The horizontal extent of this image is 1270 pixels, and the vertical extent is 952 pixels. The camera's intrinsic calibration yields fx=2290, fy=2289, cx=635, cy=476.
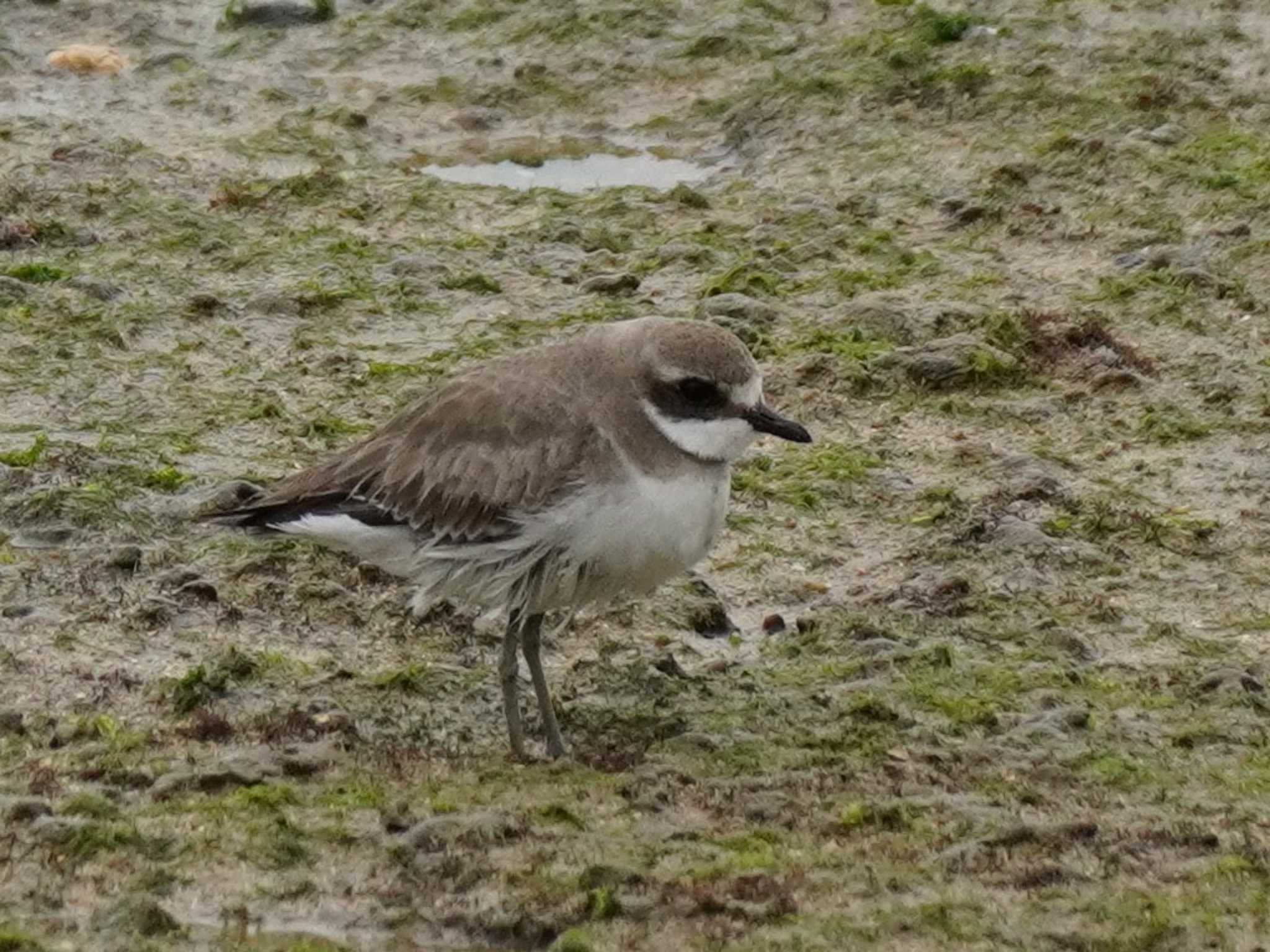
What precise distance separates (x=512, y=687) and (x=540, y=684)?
90 millimetres

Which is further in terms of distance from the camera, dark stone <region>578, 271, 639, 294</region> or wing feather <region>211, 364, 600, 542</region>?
dark stone <region>578, 271, 639, 294</region>

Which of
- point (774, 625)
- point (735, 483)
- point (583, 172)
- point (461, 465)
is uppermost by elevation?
point (461, 465)

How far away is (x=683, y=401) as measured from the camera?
6867 mm

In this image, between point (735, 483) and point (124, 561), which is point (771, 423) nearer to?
point (735, 483)

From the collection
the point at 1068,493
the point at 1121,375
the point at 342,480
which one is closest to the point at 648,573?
the point at 342,480

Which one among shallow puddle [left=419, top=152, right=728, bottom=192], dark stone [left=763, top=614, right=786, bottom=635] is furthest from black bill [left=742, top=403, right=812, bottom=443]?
shallow puddle [left=419, top=152, right=728, bottom=192]

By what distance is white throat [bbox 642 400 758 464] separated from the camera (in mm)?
6820

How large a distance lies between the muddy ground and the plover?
0.49 m

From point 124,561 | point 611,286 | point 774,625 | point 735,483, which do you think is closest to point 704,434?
point 774,625

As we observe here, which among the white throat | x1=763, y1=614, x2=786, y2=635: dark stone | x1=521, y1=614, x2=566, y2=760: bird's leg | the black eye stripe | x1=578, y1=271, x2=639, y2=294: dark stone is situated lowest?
x1=578, y1=271, x2=639, y2=294: dark stone

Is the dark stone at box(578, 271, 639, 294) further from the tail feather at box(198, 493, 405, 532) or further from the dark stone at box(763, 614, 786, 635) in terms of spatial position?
the tail feather at box(198, 493, 405, 532)

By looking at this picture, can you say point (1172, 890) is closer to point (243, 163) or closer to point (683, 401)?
point (683, 401)

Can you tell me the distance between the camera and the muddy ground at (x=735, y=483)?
592 cm

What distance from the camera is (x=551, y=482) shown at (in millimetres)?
6762
